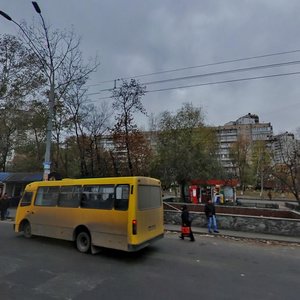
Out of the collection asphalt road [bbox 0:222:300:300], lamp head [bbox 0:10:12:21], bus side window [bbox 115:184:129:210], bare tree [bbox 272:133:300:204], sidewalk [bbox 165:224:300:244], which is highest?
lamp head [bbox 0:10:12:21]

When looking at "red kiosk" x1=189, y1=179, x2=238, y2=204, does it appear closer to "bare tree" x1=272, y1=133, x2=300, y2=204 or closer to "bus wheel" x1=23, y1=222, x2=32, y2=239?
"bare tree" x1=272, y1=133, x2=300, y2=204

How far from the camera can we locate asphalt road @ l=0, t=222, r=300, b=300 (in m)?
6.57

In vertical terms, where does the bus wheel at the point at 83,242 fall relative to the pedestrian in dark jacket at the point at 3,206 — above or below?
below

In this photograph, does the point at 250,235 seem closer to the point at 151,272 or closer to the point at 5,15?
the point at 151,272

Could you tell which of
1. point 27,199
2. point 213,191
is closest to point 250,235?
point 27,199

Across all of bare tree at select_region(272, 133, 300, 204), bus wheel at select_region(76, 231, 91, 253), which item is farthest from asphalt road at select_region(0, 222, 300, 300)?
bare tree at select_region(272, 133, 300, 204)

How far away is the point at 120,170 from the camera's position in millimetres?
29500

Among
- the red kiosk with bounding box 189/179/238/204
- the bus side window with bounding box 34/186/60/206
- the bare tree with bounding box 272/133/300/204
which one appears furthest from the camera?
the red kiosk with bounding box 189/179/238/204

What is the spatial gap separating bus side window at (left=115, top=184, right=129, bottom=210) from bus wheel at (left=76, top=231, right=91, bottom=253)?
5.58 feet

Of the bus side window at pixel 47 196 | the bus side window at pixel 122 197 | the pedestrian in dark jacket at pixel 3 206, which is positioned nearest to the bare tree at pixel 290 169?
the bus side window at pixel 122 197

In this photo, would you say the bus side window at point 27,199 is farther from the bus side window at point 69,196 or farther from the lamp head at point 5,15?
the lamp head at point 5,15

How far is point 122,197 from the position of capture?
32.3ft

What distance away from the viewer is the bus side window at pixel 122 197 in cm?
970

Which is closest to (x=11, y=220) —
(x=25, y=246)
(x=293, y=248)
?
(x=25, y=246)
